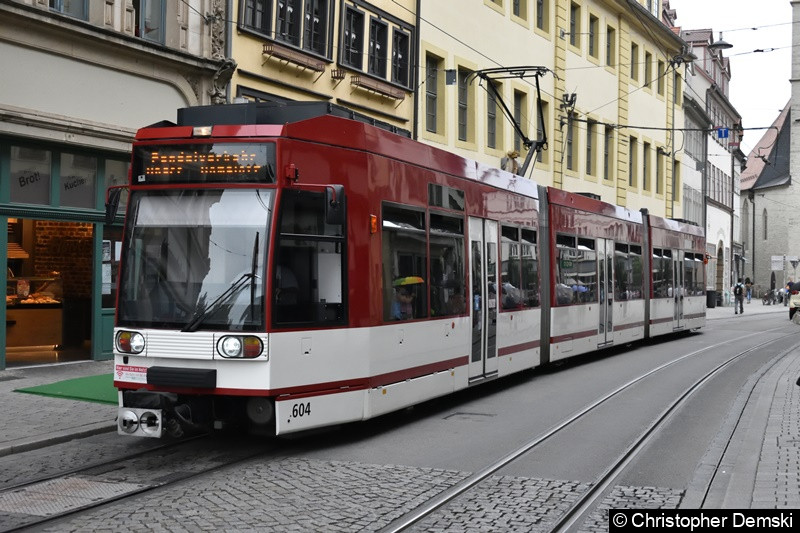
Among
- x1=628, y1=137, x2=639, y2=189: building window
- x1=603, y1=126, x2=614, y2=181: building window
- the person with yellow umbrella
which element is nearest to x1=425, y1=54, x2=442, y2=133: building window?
x1=603, y1=126, x2=614, y2=181: building window

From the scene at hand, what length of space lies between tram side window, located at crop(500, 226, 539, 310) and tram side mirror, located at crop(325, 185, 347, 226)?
5626 millimetres

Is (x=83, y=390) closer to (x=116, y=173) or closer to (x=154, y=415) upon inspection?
(x=116, y=173)

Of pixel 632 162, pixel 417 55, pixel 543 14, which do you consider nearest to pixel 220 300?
pixel 417 55

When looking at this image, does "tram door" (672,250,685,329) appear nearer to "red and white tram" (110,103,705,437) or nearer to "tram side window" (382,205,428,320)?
"red and white tram" (110,103,705,437)

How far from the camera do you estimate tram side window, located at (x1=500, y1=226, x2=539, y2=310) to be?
585 inches

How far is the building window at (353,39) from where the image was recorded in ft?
74.9

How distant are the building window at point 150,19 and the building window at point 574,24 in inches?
823

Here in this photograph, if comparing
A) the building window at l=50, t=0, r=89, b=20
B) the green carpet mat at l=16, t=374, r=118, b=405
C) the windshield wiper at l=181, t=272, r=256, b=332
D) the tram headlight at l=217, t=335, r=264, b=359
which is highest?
the building window at l=50, t=0, r=89, b=20

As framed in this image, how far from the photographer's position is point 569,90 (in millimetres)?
36188

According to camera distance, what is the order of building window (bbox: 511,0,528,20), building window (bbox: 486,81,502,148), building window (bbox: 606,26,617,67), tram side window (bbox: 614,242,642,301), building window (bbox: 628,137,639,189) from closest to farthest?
tram side window (bbox: 614,242,642,301) < building window (bbox: 486,81,502,148) < building window (bbox: 511,0,528,20) < building window (bbox: 606,26,617,67) < building window (bbox: 628,137,639,189)

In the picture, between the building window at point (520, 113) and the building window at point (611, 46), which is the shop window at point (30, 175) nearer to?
the building window at point (520, 113)

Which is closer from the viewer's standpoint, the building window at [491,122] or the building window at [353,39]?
the building window at [353,39]

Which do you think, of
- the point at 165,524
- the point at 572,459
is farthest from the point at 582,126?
the point at 165,524

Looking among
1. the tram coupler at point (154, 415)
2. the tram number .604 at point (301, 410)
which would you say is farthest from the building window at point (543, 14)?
the tram coupler at point (154, 415)
